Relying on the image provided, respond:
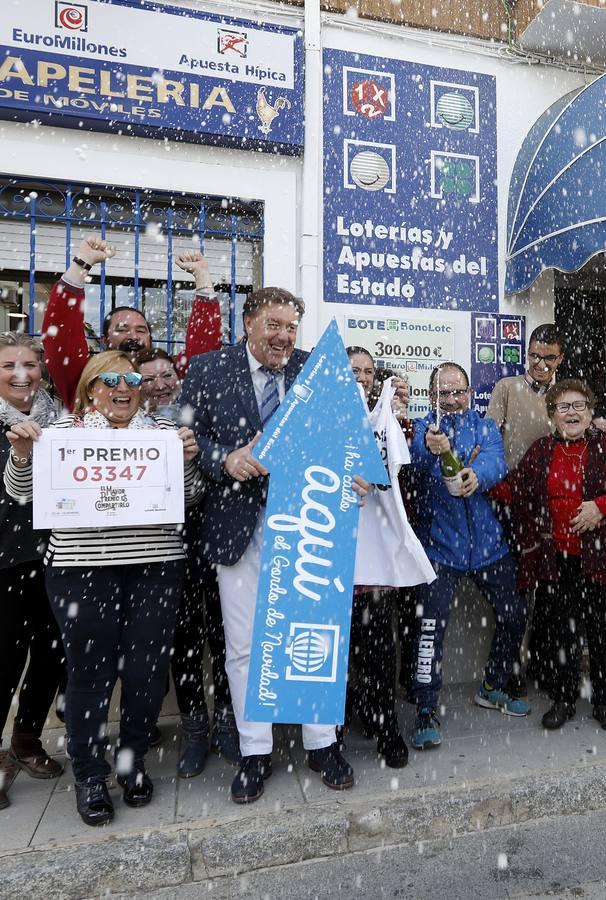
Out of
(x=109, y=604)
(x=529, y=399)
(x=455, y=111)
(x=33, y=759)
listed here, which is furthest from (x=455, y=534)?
(x=455, y=111)

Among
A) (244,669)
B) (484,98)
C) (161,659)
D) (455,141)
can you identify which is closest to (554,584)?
(244,669)

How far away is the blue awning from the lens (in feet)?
14.2

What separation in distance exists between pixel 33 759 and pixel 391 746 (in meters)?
1.82

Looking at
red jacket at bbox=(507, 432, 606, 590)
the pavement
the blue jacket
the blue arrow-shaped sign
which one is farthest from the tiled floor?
the blue jacket

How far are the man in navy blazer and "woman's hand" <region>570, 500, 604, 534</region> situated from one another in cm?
177

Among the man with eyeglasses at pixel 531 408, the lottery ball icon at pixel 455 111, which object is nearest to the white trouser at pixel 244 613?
the man with eyeglasses at pixel 531 408

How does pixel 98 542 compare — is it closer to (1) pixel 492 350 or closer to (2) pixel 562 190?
(1) pixel 492 350

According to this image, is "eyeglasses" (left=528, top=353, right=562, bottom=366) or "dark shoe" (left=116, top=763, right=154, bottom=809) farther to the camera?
"eyeglasses" (left=528, top=353, right=562, bottom=366)

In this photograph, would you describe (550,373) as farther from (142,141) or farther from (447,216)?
(142,141)

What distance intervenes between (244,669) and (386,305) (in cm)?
309

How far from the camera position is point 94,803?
9.20 feet

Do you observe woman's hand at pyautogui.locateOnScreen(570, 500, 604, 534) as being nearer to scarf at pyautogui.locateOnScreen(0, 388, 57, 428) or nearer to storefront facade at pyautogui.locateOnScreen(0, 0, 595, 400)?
storefront facade at pyautogui.locateOnScreen(0, 0, 595, 400)

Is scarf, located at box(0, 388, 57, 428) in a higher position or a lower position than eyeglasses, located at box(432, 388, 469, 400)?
lower

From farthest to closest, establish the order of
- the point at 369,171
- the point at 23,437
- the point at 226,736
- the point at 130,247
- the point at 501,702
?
the point at 369,171
the point at 130,247
the point at 501,702
the point at 226,736
the point at 23,437
